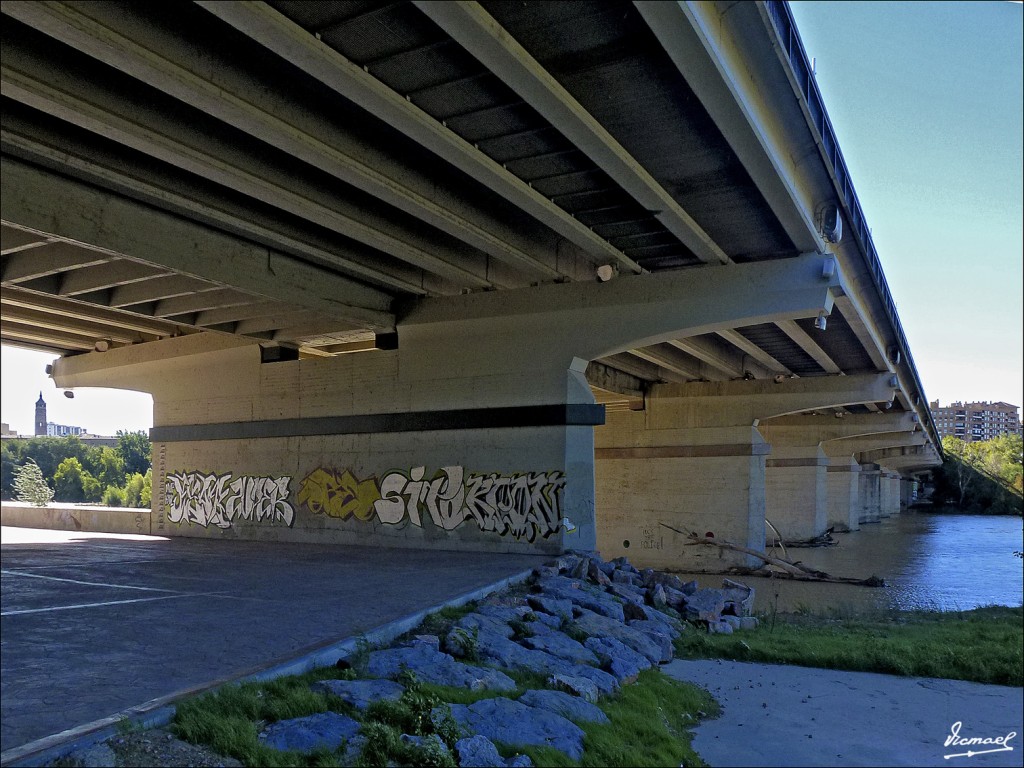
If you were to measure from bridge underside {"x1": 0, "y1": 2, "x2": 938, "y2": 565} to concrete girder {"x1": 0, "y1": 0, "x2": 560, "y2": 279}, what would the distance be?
3 cm

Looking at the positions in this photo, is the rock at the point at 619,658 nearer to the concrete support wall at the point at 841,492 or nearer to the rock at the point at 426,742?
the rock at the point at 426,742

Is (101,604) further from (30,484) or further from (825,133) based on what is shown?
(825,133)

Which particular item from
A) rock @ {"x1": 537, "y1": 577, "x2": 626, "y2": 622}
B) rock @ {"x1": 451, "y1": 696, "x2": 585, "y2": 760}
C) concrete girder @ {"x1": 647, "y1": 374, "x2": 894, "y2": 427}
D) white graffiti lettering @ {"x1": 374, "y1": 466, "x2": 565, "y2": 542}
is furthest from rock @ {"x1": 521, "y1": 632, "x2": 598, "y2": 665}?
concrete girder @ {"x1": 647, "y1": 374, "x2": 894, "y2": 427}

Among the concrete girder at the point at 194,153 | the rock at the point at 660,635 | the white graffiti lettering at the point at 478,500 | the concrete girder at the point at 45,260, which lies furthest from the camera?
the white graffiti lettering at the point at 478,500

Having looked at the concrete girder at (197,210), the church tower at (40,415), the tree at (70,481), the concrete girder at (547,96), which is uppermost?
the concrete girder at (547,96)

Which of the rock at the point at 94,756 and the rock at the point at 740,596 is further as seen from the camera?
the rock at the point at 740,596

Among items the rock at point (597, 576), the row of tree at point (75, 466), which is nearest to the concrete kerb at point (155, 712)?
the row of tree at point (75, 466)

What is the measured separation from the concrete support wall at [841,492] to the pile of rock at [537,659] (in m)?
51.5

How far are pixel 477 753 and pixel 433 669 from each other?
183 centimetres

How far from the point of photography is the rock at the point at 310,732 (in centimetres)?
541

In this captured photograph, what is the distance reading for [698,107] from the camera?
34.7ft

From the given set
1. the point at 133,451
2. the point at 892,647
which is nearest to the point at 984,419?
the point at 892,647

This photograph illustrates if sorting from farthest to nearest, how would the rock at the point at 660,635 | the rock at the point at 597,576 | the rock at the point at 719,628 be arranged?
1. the rock at the point at 597,576
2. the rock at the point at 719,628
3. the rock at the point at 660,635

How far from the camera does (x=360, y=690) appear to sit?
653 centimetres
